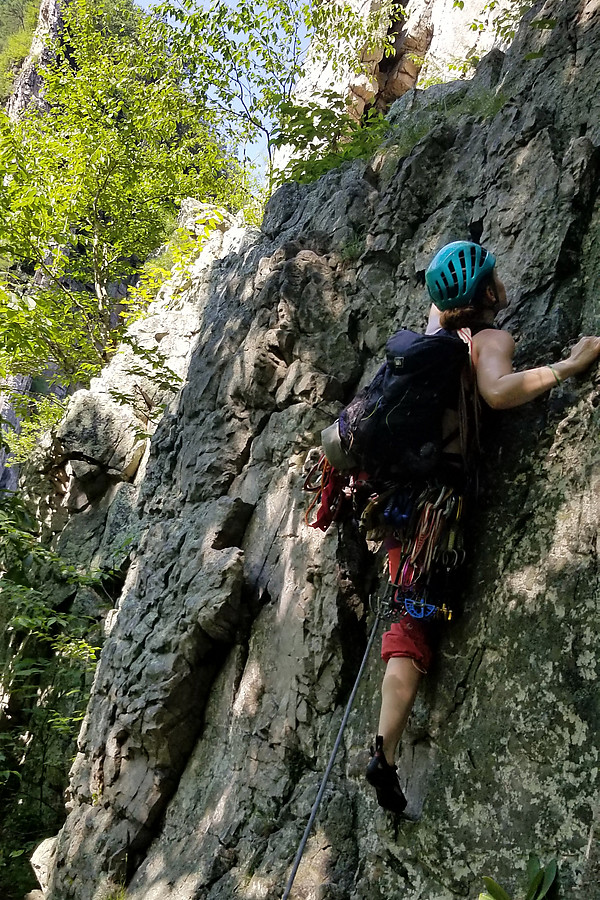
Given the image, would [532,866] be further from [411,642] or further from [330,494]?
[330,494]

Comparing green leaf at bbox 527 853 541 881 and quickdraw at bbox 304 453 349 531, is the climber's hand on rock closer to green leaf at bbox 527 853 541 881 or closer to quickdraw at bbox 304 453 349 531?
quickdraw at bbox 304 453 349 531

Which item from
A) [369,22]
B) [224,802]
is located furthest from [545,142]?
[369,22]

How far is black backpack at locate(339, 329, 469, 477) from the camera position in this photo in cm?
312

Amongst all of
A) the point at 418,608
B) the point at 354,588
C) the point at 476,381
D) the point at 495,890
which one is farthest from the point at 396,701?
the point at 476,381

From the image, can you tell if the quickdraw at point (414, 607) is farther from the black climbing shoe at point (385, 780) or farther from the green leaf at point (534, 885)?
the green leaf at point (534, 885)

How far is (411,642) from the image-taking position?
315cm

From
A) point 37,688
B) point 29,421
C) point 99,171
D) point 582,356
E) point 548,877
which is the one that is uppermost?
point 99,171

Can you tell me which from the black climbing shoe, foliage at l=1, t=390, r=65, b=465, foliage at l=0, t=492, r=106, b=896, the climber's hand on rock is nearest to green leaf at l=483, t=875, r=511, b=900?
the black climbing shoe

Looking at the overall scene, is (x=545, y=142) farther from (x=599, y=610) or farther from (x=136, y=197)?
(x=136, y=197)

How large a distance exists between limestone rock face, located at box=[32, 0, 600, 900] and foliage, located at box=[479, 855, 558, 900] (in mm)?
65

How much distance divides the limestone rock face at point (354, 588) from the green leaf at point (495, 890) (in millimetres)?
71

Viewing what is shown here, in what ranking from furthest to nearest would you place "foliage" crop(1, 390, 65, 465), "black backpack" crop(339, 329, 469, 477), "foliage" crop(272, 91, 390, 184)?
"foliage" crop(1, 390, 65, 465) → "foliage" crop(272, 91, 390, 184) → "black backpack" crop(339, 329, 469, 477)

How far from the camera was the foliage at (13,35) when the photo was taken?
3309cm

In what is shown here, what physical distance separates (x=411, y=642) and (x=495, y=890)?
102 cm
